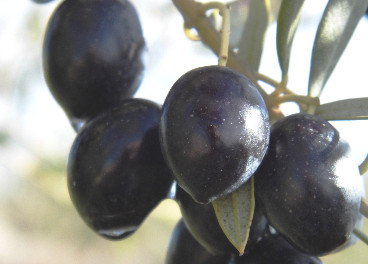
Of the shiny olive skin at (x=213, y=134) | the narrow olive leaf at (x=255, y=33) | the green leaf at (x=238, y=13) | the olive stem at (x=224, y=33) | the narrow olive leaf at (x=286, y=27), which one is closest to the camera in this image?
the shiny olive skin at (x=213, y=134)

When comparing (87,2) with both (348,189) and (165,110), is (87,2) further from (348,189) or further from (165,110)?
(348,189)

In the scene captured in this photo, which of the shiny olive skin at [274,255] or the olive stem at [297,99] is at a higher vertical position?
the olive stem at [297,99]

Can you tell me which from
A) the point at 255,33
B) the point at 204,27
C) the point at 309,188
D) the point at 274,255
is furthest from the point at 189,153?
the point at 255,33

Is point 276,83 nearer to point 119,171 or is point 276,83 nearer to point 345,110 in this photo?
point 345,110

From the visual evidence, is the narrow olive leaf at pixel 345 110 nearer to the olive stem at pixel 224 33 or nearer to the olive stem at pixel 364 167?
the olive stem at pixel 364 167

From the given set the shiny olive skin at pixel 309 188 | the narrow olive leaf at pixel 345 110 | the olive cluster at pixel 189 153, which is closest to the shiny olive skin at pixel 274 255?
the olive cluster at pixel 189 153
